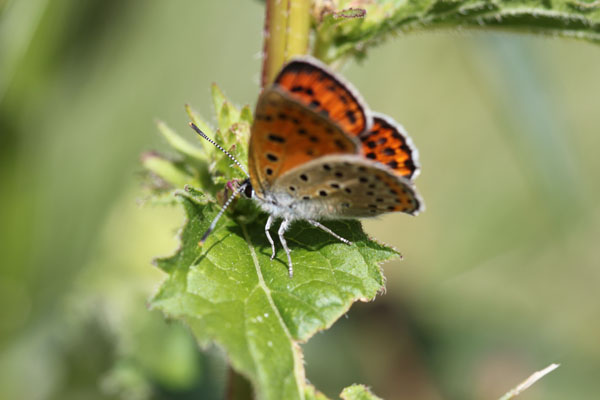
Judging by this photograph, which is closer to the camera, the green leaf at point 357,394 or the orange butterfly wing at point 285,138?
the green leaf at point 357,394

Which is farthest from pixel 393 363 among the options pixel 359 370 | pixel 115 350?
pixel 115 350

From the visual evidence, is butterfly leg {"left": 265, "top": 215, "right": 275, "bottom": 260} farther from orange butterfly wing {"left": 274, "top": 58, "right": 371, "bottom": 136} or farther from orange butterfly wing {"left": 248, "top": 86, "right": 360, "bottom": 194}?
orange butterfly wing {"left": 274, "top": 58, "right": 371, "bottom": 136}

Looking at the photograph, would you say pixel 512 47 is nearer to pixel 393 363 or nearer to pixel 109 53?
pixel 393 363

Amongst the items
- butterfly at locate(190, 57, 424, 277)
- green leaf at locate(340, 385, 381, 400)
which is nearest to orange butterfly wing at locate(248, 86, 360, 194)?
butterfly at locate(190, 57, 424, 277)

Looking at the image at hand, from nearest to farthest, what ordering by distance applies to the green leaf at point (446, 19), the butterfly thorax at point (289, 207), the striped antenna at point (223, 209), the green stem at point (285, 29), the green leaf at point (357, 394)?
the green leaf at point (357, 394) < the striped antenna at point (223, 209) < the green stem at point (285, 29) < the green leaf at point (446, 19) < the butterfly thorax at point (289, 207)

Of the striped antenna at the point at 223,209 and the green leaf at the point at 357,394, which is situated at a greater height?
the striped antenna at the point at 223,209

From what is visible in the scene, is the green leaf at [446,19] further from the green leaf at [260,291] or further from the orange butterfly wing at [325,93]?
the green leaf at [260,291]

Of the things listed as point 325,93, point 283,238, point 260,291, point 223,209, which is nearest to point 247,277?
point 260,291

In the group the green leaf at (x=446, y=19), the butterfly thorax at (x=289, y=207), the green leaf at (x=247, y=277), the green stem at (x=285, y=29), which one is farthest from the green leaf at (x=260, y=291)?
the green leaf at (x=446, y=19)
